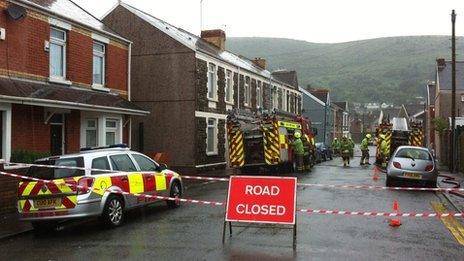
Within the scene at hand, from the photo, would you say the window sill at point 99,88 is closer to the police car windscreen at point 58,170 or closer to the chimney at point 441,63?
the police car windscreen at point 58,170

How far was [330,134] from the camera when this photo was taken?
65.7 metres

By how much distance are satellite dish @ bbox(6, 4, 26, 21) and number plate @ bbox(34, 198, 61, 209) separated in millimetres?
6939

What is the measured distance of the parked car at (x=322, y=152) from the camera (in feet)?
122

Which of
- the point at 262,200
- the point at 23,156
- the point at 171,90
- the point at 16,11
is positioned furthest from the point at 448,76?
the point at 262,200

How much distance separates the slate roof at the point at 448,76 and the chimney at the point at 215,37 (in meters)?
27.9

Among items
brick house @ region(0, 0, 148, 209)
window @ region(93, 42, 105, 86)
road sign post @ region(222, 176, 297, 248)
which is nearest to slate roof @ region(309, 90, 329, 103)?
brick house @ region(0, 0, 148, 209)

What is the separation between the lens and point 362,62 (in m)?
162

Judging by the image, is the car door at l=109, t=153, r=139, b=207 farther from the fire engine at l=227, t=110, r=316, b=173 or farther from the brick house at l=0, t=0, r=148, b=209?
the fire engine at l=227, t=110, r=316, b=173

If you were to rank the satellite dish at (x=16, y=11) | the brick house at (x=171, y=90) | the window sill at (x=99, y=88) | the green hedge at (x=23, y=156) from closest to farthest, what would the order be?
the green hedge at (x=23, y=156) → the satellite dish at (x=16, y=11) → the window sill at (x=99, y=88) → the brick house at (x=171, y=90)

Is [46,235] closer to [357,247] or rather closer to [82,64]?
[357,247]

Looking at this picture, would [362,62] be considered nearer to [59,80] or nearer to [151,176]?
[59,80]

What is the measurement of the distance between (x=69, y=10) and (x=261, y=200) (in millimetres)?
12828

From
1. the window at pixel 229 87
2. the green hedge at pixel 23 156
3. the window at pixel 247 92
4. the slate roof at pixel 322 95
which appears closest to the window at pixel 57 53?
the green hedge at pixel 23 156

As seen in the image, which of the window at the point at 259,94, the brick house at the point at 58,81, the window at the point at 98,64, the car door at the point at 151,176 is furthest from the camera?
the window at the point at 259,94
